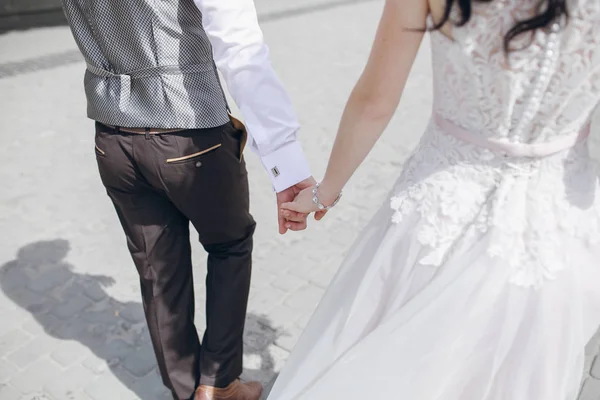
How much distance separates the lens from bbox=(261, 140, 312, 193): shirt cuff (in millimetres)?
2031

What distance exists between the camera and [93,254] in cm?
374

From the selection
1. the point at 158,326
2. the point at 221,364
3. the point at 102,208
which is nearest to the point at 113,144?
the point at 158,326

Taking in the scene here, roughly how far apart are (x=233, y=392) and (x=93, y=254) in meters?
1.57

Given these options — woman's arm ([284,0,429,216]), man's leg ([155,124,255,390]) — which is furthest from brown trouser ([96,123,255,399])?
woman's arm ([284,0,429,216])

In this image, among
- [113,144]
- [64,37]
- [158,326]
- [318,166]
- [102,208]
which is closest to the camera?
[113,144]

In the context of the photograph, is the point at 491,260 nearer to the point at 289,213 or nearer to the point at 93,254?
the point at 289,213

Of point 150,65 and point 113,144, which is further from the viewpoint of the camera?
point 113,144

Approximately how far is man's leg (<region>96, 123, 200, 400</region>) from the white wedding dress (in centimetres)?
90

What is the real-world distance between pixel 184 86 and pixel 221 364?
109cm

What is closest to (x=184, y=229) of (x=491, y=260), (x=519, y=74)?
(x=491, y=260)

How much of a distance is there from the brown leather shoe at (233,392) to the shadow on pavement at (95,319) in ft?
0.42

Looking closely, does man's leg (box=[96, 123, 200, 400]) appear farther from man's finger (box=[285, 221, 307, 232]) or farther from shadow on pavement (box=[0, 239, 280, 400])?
man's finger (box=[285, 221, 307, 232])

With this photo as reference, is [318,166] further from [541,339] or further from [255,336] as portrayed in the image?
[541,339]

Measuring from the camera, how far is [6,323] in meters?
3.15
